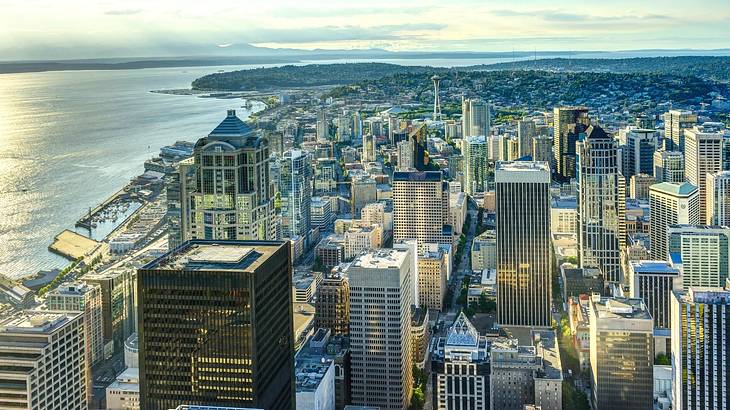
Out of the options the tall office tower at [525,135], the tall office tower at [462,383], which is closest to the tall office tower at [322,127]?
the tall office tower at [525,135]

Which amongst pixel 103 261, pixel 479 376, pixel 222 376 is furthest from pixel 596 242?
pixel 222 376

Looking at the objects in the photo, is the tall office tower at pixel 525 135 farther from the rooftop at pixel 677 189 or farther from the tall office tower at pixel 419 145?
the rooftop at pixel 677 189

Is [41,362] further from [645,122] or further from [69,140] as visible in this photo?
[645,122]

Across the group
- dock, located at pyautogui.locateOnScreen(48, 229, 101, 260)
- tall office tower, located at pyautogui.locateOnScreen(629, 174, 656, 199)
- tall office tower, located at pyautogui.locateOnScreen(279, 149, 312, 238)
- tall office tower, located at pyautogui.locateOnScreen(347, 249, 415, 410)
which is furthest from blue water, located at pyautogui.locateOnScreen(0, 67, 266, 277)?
tall office tower, located at pyautogui.locateOnScreen(629, 174, 656, 199)

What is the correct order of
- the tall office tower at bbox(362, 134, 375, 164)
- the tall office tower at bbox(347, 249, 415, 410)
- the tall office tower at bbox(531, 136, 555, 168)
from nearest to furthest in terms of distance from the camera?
the tall office tower at bbox(347, 249, 415, 410)
the tall office tower at bbox(362, 134, 375, 164)
the tall office tower at bbox(531, 136, 555, 168)

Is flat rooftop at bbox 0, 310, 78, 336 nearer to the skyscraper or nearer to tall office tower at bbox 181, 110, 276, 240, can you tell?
tall office tower at bbox 181, 110, 276, 240

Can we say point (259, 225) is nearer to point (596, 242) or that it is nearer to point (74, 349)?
point (74, 349)
